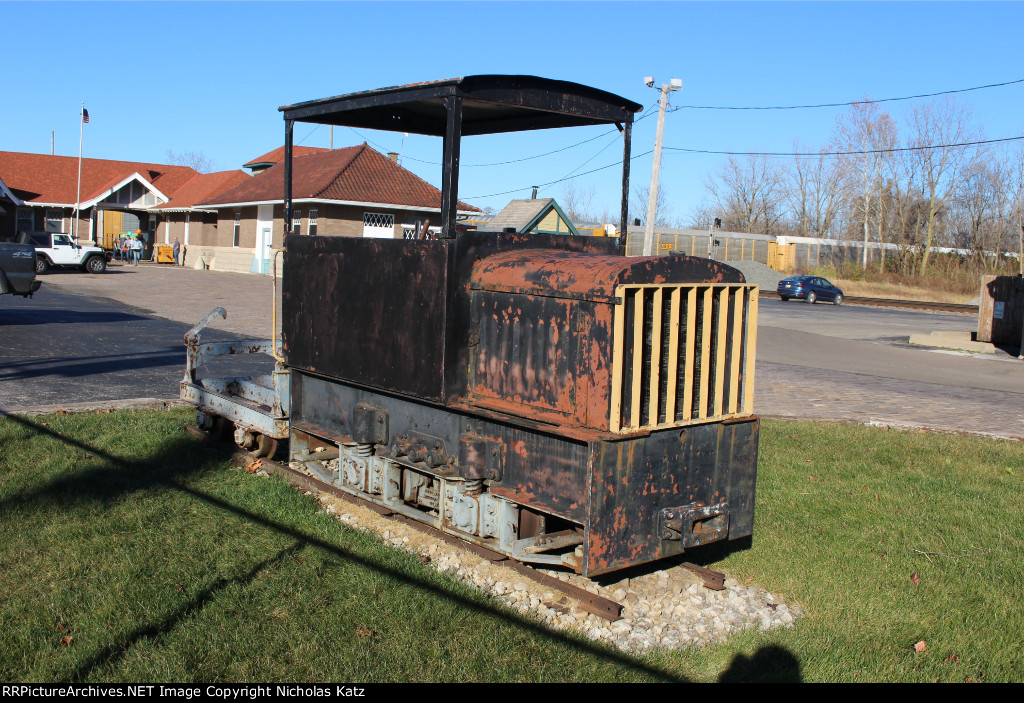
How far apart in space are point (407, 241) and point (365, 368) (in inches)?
38.4

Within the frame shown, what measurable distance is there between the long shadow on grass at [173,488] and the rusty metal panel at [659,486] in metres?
0.49

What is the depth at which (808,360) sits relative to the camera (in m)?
16.4

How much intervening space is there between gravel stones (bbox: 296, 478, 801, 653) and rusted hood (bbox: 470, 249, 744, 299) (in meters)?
1.64

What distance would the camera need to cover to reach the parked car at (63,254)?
3259 cm

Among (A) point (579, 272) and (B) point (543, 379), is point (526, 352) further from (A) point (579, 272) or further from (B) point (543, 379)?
(A) point (579, 272)

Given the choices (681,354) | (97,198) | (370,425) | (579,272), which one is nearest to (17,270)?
(370,425)

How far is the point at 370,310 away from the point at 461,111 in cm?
142

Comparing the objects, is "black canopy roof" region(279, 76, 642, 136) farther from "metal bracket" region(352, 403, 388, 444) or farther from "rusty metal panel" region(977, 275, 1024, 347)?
"rusty metal panel" region(977, 275, 1024, 347)

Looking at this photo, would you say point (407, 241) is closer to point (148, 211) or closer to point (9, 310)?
point (9, 310)

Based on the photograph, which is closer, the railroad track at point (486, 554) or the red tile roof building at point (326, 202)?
the railroad track at point (486, 554)

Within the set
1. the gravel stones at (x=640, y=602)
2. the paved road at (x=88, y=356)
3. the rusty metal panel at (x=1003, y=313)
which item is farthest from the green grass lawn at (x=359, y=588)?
the rusty metal panel at (x=1003, y=313)

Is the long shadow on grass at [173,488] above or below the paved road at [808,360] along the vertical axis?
below

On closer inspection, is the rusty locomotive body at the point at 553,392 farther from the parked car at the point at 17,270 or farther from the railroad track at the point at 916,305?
the railroad track at the point at 916,305

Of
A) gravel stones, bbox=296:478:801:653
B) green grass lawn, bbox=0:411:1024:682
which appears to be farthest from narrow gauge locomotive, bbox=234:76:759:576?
green grass lawn, bbox=0:411:1024:682
